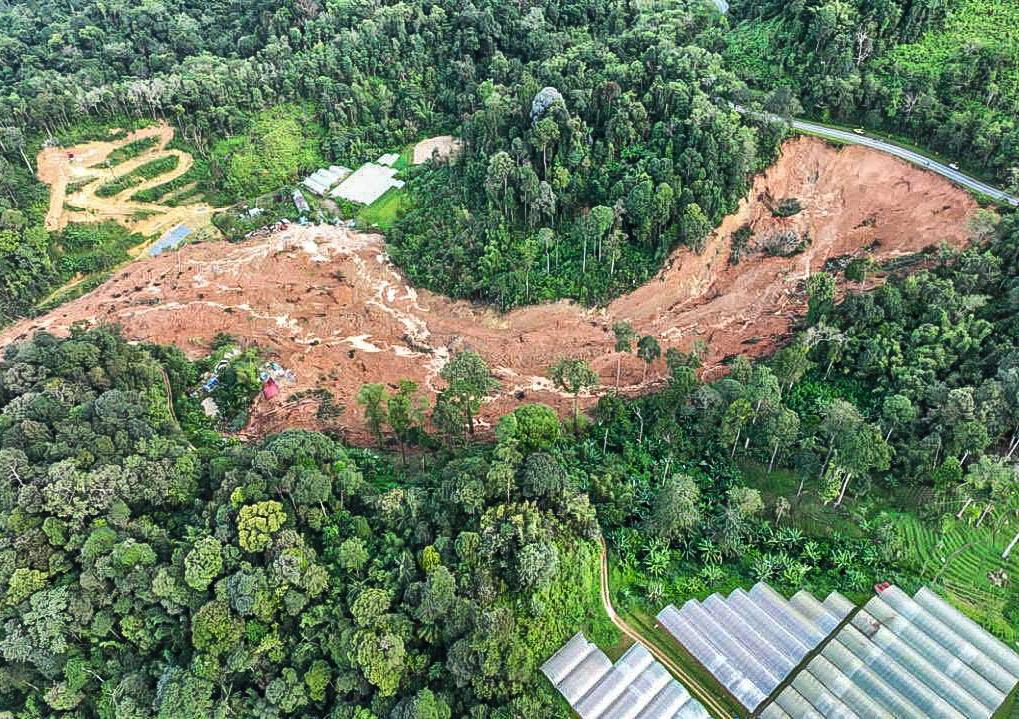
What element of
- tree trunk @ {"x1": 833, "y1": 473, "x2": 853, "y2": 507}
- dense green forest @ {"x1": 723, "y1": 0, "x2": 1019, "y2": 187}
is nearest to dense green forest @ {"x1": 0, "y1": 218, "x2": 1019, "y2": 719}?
tree trunk @ {"x1": 833, "y1": 473, "x2": 853, "y2": 507}

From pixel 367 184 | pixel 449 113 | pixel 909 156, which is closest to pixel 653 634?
pixel 909 156

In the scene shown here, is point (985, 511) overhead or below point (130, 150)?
below

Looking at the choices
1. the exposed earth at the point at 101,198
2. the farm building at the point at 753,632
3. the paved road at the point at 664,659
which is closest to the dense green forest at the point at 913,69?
the farm building at the point at 753,632

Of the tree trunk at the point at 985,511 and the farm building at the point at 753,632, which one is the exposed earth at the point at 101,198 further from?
the tree trunk at the point at 985,511

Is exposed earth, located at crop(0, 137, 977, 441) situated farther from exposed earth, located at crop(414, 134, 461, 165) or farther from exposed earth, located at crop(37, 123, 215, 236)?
exposed earth, located at crop(414, 134, 461, 165)

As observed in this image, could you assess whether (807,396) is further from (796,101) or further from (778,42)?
(778,42)

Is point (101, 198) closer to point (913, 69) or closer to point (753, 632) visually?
point (753, 632)

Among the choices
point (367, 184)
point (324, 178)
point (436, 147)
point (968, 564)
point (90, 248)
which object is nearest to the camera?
point (968, 564)

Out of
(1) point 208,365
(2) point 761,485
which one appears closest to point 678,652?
(2) point 761,485
